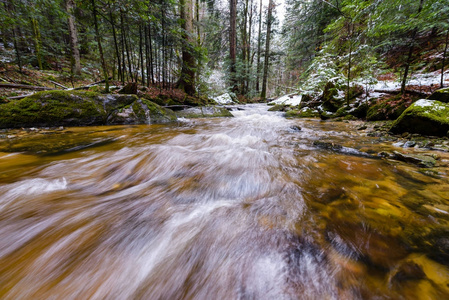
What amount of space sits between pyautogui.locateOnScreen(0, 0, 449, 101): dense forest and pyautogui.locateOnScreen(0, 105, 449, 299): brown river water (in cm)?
434

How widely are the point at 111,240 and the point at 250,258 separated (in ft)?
3.03

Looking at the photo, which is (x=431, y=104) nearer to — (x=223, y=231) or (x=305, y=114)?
(x=223, y=231)

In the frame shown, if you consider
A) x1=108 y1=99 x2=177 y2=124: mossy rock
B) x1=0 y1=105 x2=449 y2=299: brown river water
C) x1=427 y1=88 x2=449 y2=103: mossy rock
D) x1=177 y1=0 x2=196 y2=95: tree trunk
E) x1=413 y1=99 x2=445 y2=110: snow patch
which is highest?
x1=177 y1=0 x2=196 y2=95: tree trunk

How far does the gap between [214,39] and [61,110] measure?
581 inches

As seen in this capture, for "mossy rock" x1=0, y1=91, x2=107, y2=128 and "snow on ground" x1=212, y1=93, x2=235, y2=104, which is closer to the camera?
"mossy rock" x1=0, y1=91, x2=107, y2=128

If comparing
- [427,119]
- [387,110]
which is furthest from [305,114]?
[427,119]

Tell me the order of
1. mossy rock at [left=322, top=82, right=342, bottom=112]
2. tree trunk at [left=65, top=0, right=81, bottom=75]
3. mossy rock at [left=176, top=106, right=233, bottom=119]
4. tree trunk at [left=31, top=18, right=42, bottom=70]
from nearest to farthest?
A: mossy rock at [left=322, top=82, right=342, bottom=112]
mossy rock at [left=176, top=106, right=233, bottom=119]
tree trunk at [left=65, top=0, right=81, bottom=75]
tree trunk at [left=31, top=18, right=42, bottom=70]

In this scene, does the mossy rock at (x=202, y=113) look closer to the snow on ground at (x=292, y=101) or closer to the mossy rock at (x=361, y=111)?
the mossy rock at (x=361, y=111)

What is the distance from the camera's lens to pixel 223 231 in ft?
4.22

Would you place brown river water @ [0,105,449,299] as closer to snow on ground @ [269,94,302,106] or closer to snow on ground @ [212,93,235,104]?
snow on ground @ [269,94,302,106]

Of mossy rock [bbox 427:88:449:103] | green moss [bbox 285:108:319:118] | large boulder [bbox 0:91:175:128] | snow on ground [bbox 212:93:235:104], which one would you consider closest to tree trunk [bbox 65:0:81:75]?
large boulder [bbox 0:91:175:128]

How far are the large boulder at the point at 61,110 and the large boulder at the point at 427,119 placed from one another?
22.3 feet

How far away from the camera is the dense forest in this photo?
15.9ft

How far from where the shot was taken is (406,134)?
136 inches
